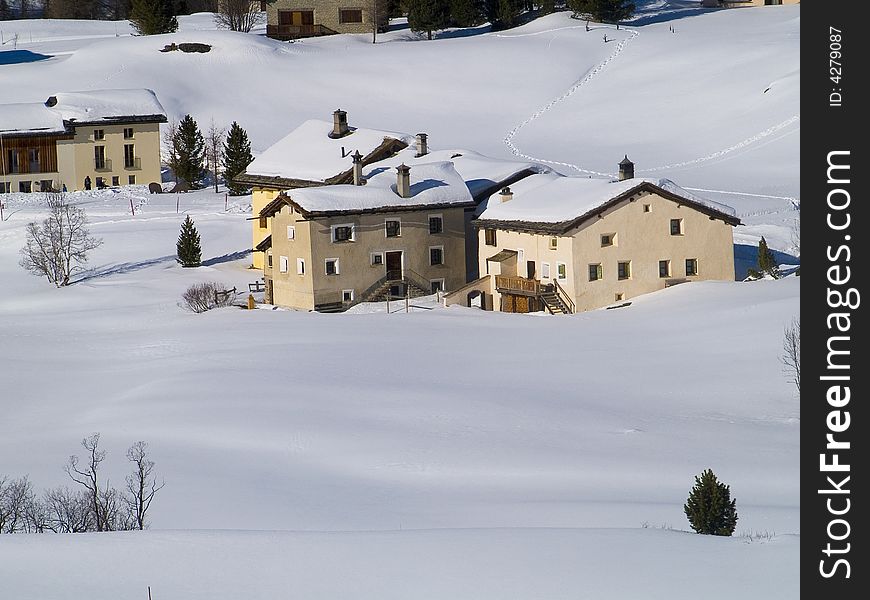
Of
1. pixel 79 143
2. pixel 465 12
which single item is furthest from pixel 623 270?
pixel 465 12

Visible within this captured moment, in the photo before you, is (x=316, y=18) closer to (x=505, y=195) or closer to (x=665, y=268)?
(x=505, y=195)

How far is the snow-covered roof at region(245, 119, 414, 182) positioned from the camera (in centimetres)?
5662

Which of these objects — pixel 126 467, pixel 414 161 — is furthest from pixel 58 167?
pixel 126 467

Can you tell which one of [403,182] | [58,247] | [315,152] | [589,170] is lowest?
[58,247]

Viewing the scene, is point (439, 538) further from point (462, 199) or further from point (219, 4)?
point (219, 4)

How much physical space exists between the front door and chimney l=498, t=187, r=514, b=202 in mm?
4157

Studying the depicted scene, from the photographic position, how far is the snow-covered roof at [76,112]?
7450 cm

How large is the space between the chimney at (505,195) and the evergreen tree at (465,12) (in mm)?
56262

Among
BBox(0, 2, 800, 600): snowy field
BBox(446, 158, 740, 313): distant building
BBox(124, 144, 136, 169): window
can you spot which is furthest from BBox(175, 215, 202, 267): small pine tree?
BBox(124, 144, 136, 169): window

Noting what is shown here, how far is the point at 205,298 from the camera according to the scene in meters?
48.6

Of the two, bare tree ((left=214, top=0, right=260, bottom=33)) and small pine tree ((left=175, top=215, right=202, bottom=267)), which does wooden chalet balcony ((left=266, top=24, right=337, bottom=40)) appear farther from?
small pine tree ((left=175, top=215, right=202, bottom=267))

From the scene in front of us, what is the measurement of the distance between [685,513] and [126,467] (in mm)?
10860

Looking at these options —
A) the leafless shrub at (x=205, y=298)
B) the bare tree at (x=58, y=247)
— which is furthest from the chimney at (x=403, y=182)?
the bare tree at (x=58, y=247)

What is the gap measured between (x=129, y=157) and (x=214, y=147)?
4323 millimetres
